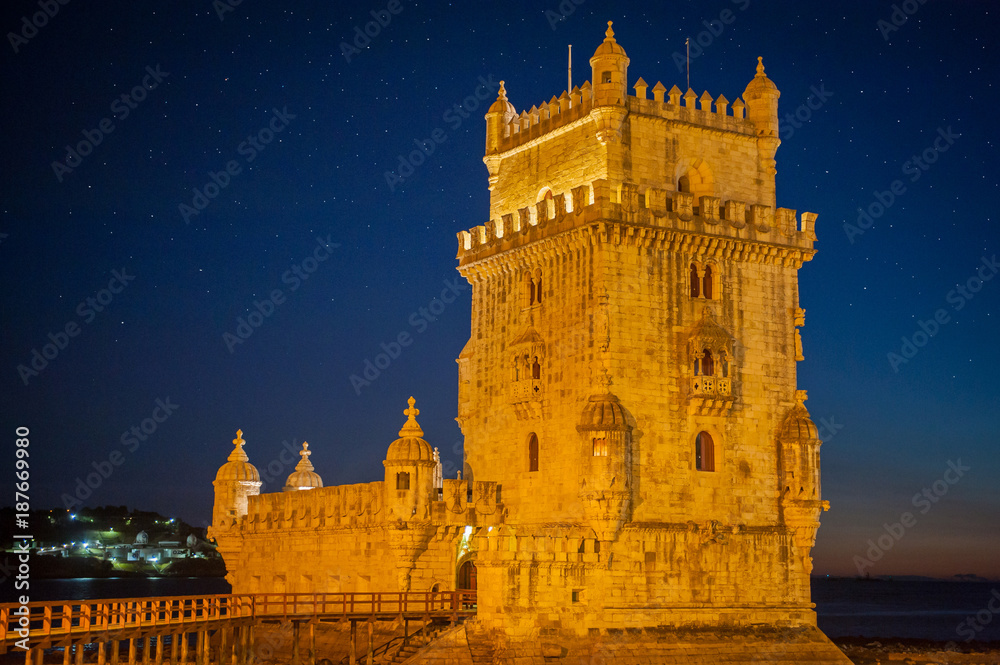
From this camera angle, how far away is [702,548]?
148 feet

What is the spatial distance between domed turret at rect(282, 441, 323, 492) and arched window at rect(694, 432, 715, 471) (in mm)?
24674

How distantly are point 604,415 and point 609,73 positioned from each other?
12177mm

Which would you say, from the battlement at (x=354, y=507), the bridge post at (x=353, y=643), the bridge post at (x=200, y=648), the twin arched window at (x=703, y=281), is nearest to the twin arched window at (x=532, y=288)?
the twin arched window at (x=703, y=281)

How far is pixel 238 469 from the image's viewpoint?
59.8 metres

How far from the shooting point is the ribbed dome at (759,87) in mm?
→ 49844

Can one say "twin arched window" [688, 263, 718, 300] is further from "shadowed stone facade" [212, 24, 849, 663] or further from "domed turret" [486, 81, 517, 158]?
"domed turret" [486, 81, 517, 158]

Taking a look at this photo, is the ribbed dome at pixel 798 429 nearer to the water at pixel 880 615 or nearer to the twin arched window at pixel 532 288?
the twin arched window at pixel 532 288

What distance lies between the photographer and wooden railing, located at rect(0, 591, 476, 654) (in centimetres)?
3525

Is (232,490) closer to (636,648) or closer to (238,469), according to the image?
(238,469)

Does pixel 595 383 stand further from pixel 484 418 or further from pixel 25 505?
pixel 25 505

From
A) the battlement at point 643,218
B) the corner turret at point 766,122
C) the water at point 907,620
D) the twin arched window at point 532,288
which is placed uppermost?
the corner turret at point 766,122

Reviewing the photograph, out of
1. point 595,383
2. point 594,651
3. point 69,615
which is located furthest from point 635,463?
point 69,615

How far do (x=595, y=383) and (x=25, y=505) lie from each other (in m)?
18.2

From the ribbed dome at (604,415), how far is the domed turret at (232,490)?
21.3 m
